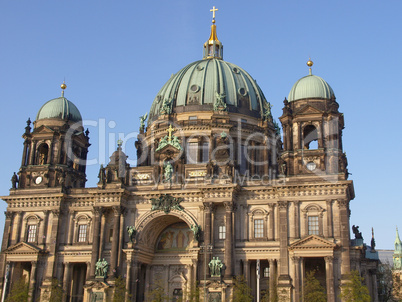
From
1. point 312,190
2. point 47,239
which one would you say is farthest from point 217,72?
point 47,239

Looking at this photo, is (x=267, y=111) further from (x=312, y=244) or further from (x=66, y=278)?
(x=66, y=278)

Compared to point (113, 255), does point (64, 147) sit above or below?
above

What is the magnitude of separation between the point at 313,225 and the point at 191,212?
12.4 m

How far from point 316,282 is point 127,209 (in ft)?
69.2

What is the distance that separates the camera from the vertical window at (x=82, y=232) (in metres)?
59.9

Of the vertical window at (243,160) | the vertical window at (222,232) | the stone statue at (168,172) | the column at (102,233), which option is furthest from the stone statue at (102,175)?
the vertical window at (243,160)

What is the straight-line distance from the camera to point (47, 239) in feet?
196

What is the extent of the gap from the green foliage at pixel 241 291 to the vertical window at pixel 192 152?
17163mm

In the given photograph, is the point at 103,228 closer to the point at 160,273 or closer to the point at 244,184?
the point at 160,273

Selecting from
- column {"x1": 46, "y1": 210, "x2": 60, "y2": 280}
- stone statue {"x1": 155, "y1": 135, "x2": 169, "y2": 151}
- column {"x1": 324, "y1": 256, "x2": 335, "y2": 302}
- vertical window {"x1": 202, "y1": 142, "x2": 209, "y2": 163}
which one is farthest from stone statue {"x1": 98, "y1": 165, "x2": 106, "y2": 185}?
column {"x1": 324, "y1": 256, "x2": 335, "y2": 302}

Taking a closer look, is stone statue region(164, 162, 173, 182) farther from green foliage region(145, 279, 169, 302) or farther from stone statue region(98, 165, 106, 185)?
green foliage region(145, 279, 169, 302)

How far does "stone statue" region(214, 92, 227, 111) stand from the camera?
67394 millimetres

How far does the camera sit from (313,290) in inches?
1986

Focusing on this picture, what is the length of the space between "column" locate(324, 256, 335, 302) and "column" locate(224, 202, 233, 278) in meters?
8.94
